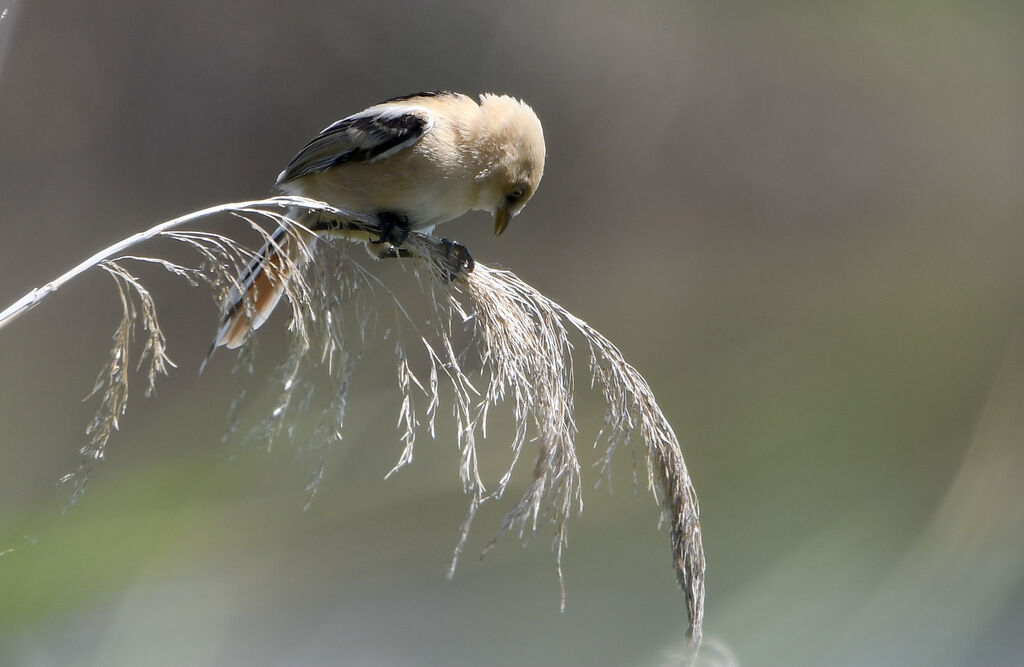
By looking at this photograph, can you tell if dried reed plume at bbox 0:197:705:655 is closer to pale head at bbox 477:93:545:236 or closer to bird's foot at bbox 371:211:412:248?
bird's foot at bbox 371:211:412:248

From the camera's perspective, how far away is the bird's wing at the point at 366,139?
219 cm

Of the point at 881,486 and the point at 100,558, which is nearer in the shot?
the point at 100,558

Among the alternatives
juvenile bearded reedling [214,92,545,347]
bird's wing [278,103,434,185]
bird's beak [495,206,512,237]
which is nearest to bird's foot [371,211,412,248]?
juvenile bearded reedling [214,92,545,347]

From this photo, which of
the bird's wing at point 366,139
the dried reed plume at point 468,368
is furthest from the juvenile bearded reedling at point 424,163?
the dried reed plume at point 468,368

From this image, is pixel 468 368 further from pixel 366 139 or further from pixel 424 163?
pixel 366 139

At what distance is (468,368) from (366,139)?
0.87 meters

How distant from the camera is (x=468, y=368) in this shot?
1.58 meters

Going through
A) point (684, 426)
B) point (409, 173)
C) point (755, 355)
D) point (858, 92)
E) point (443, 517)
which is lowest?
point (443, 517)

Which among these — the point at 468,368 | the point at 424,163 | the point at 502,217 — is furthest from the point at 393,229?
the point at 468,368

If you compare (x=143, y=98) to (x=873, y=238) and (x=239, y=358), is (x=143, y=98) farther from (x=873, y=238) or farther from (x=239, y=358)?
(x=873, y=238)

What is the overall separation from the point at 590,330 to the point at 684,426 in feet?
13.0

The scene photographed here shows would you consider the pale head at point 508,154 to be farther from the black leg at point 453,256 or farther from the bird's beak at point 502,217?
the black leg at point 453,256

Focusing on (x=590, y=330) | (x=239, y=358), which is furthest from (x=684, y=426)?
(x=239, y=358)

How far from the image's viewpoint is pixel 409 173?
2158 mm
